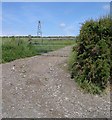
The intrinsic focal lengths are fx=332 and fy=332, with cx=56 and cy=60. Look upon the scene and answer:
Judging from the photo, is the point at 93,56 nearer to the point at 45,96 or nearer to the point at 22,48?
the point at 45,96

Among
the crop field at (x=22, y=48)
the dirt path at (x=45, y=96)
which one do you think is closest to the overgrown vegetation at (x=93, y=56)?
the dirt path at (x=45, y=96)

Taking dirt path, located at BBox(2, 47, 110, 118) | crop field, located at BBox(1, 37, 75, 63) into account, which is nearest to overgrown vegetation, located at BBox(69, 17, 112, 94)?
dirt path, located at BBox(2, 47, 110, 118)

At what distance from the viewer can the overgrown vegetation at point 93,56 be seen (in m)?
8.68

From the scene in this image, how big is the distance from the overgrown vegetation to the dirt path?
298 mm

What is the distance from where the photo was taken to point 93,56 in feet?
29.2

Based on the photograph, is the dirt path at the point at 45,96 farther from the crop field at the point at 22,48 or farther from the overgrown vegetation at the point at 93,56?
the crop field at the point at 22,48

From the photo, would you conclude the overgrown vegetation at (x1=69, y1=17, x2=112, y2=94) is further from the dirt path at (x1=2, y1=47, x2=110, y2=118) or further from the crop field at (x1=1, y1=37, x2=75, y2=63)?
the crop field at (x1=1, y1=37, x2=75, y2=63)

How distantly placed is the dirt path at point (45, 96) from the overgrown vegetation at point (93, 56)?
30 centimetres

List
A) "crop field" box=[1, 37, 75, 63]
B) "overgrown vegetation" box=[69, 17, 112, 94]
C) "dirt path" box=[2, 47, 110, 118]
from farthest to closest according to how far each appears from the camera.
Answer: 1. "crop field" box=[1, 37, 75, 63]
2. "overgrown vegetation" box=[69, 17, 112, 94]
3. "dirt path" box=[2, 47, 110, 118]

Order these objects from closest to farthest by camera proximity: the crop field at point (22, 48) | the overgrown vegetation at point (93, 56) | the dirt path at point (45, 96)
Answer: the dirt path at point (45, 96) < the overgrown vegetation at point (93, 56) < the crop field at point (22, 48)

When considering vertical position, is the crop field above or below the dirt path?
above

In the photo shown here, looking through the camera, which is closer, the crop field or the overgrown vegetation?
the overgrown vegetation

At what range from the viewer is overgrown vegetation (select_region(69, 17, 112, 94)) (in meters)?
8.68

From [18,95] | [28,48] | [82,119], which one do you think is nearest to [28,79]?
[18,95]
